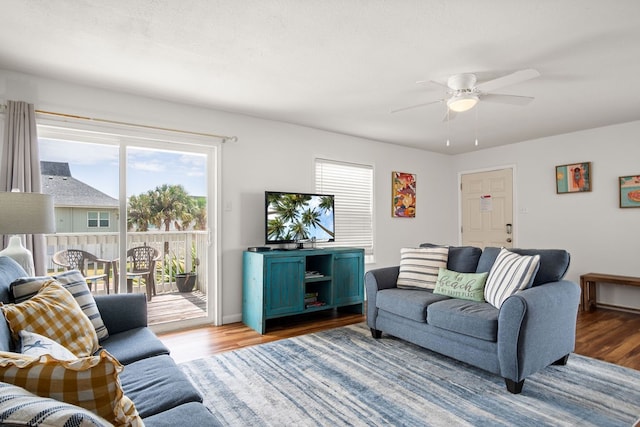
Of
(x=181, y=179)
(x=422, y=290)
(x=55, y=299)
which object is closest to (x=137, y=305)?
(x=55, y=299)

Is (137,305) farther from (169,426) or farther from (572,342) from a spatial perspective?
(572,342)

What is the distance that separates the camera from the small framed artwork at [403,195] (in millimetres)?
5449

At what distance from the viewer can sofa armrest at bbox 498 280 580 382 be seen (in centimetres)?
224

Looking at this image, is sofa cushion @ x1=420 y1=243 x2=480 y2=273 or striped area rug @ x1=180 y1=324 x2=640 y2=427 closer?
striped area rug @ x1=180 y1=324 x2=640 y2=427

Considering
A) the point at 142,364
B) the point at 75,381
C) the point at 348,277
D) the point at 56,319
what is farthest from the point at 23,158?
the point at 348,277

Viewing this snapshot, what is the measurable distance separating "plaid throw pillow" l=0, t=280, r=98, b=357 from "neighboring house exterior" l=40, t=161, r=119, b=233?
1.64 metres

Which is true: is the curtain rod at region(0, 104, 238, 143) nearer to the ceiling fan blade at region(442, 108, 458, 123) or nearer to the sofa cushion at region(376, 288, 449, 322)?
the ceiling fan blade at region(442, 108, 458, 123)

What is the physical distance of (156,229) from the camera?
3619 mm

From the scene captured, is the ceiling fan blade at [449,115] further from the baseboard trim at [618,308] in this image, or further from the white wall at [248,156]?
the baseboard trim at [618,308]

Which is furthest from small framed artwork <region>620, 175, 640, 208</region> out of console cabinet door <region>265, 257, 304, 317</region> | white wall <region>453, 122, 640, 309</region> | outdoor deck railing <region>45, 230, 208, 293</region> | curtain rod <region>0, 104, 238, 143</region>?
outdoor deck railing <region>45, 230, 208, 293</region>

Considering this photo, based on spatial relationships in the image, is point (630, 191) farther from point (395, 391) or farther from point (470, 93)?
point (395, 391)

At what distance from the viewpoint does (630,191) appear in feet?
14.2

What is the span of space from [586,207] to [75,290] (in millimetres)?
5700

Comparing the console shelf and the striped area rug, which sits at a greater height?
the console shelf
